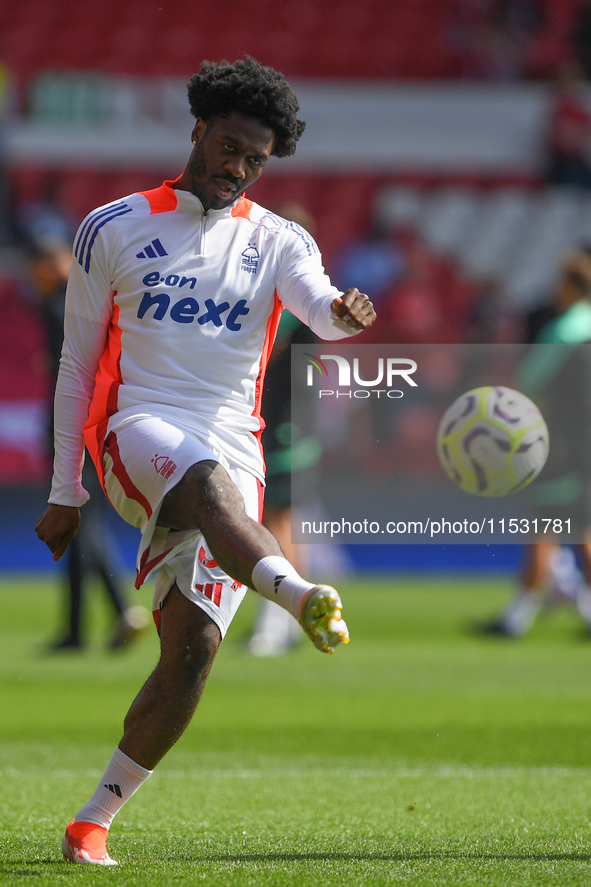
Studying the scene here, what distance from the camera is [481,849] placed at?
10.8 feet

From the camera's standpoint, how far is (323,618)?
2629 millimetres

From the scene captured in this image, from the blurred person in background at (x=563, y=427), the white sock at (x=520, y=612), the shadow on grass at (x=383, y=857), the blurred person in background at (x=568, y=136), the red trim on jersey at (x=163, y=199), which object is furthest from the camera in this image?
the blurred person in background at (x=568, y=136)

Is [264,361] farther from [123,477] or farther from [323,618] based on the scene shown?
[323,618]

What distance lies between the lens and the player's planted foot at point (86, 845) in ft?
10.0

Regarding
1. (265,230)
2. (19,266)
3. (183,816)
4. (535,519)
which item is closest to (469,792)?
(183,816)

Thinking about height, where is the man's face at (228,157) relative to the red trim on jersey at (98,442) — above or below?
above

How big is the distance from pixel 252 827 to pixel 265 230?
70.7 inches

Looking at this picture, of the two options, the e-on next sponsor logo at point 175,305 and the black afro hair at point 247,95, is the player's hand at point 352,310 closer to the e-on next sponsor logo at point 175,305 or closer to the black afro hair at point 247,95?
the e-on next sponsor logo at point 175,305

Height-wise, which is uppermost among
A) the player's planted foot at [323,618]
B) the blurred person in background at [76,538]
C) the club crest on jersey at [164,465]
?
the club crest on jersey at [164,465]

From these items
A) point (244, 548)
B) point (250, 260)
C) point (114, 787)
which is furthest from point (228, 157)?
point (114, 787)

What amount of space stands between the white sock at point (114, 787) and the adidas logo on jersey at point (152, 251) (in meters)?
1.31

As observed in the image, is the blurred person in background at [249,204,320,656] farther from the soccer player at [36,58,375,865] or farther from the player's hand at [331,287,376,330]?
the player's hand at [331,287,376,330]

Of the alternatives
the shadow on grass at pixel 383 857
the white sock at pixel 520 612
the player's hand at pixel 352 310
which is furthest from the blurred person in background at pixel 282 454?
the white sock at pixel 520 612

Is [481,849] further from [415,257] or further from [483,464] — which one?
[415,257]
